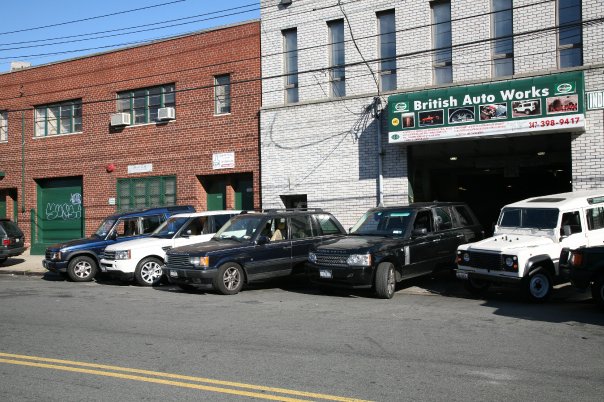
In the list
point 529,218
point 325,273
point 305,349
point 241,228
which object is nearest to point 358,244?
point 325,273

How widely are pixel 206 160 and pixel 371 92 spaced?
268 inches

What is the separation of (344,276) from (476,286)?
8.65ft

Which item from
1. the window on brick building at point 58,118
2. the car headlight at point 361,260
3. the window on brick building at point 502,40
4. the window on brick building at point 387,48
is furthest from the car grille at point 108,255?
the window on brick building at point 58,118

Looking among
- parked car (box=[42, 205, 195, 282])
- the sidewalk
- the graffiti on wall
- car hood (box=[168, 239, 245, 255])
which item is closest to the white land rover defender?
car hood (box=[168, 239, 245, 255])

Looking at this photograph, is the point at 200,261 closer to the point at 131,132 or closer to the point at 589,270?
the point at 589,270

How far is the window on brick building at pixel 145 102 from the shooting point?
22.3 meters

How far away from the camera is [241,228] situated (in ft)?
45.2

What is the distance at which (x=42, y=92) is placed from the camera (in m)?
25.3

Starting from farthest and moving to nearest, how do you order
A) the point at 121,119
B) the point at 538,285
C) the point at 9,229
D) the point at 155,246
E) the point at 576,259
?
the point at 121,119, the point at 9,229, the point at 155,246, the point at 538,285, the point at 576,259

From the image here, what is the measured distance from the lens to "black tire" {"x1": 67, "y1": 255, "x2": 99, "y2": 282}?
16172mm

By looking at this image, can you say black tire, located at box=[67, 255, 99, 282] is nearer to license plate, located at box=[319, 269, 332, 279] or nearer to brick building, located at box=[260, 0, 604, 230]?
brick building, located at box=[260, 0, 604, 230]

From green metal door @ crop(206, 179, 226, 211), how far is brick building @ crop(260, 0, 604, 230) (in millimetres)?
2463

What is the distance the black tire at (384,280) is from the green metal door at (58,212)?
16714 millimetres

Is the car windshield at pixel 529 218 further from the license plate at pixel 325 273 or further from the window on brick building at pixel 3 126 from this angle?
the window on brick building at pixel 3 126
